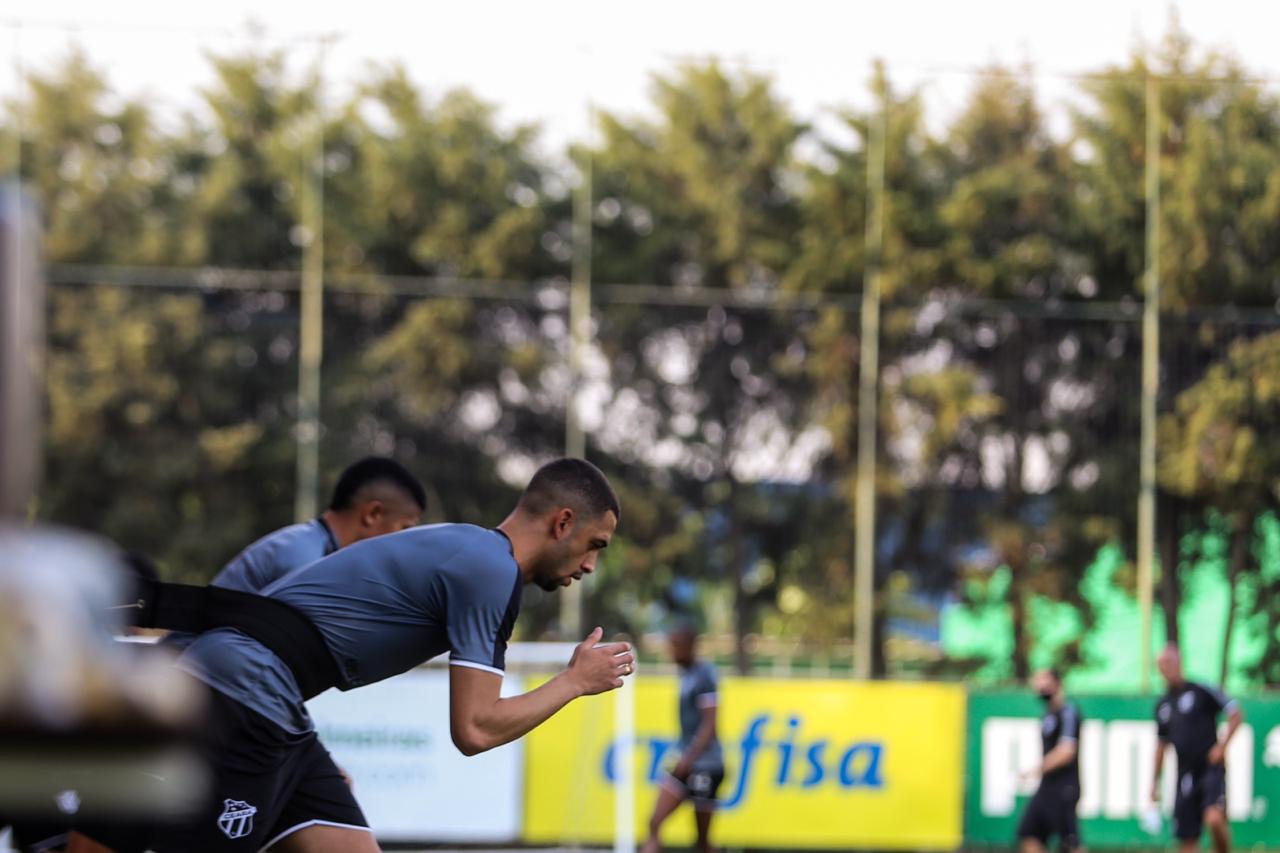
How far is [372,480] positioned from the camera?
6.78 metres

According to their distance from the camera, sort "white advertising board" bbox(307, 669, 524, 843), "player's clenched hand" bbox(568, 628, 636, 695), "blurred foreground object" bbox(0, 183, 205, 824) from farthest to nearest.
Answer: "white advertising board" bbox(307, 669, 524, 843) < "player's clenched hand" bbox(568, 628, 636, 695) < "blurred foreground object" bbox(0, 183, 205, 824)

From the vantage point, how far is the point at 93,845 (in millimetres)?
5160

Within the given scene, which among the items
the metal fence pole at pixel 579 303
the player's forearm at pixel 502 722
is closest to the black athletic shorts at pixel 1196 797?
the metal fence pole at pixel 579 303

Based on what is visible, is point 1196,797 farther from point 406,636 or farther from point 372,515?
point 406,636

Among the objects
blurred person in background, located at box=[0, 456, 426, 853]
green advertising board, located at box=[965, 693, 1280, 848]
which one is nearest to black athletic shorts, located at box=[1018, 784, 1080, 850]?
green advertising board, located at box=[965, 693, 1280, 848]

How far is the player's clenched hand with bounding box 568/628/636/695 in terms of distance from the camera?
15.0 feet

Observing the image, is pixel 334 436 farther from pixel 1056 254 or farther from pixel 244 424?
pixel 1056 254

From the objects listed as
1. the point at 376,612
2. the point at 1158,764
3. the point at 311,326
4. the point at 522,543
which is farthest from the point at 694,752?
the point at 376,612

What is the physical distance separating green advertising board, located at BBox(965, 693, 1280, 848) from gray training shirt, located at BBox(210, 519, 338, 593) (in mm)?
9880

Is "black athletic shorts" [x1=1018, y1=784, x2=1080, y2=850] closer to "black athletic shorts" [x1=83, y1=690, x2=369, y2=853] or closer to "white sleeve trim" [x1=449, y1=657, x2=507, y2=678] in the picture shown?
"black athletic shorts" [x1=83, y1=690, x2=369, y2=853]

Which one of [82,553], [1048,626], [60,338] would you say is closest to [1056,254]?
[1048,626]

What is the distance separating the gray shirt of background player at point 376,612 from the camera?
189 inches

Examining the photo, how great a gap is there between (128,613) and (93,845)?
1113 mm

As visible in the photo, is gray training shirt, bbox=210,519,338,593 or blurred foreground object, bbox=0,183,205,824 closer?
blurred foreground object, bbox=0,183,205,824
